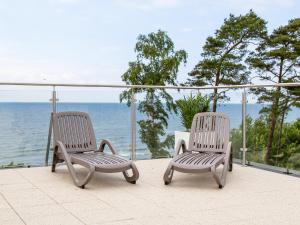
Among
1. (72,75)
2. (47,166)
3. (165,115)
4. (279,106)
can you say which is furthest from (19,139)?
(72,75)

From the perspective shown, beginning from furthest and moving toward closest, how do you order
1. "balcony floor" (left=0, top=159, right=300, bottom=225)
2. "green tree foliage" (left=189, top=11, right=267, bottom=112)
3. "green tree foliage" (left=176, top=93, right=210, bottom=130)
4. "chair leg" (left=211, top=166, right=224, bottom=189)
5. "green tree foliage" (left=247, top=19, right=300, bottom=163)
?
"green tree foliage" (left=189, top=11, right=267, bottom=112) → "green tree foliage" (left=247, top=19, right=300, bottom=163) → "green tree foliage" (left=176, top=93, right=210, bottom=130) → "chair leg" (left=211, top=166, right=224, bottom=189) → "balcony floor" (left=0, top=159, right=300, bottom=225)

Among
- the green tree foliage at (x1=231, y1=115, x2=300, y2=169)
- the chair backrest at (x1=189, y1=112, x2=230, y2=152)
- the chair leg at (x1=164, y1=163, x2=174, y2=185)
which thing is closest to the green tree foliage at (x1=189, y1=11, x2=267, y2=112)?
the green tree foliage at (x1=231, y1=115, x2=300, y2=169)

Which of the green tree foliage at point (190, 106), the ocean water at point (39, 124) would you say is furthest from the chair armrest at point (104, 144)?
the green tree foliage at point (190, 106)

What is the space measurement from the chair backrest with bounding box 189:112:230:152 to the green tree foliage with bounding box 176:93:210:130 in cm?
119

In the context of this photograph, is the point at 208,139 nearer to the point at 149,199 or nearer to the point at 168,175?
the point at 168,175

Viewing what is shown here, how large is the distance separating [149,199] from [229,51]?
19.9m

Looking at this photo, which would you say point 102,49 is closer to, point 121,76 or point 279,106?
point 121,76

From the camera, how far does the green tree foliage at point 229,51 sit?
2275cm

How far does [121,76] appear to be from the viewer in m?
22.1

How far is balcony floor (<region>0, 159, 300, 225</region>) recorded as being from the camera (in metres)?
3.91

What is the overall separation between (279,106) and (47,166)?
3883 millimetres

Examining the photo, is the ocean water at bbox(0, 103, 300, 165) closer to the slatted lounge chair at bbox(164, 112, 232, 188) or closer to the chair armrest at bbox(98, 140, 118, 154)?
the chair armrest at bbox(98, 140, 118, 154)

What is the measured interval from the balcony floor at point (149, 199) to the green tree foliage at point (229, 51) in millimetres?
16924

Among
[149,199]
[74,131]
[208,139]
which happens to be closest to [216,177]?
[149,199]
